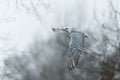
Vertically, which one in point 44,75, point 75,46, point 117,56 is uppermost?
point 75,46

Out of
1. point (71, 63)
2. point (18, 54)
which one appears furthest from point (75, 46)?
point (18, 54)

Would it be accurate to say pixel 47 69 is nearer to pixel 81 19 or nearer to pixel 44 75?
pixel 44 75

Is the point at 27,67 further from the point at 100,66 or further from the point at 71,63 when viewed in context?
the point at 71,63

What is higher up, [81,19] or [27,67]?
[81,19]

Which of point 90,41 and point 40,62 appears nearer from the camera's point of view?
point 90,41

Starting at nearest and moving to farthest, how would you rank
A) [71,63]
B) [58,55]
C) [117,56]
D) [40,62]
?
1. [71,63]
2. [117,56]
3. [58,55]
4. [40,62]

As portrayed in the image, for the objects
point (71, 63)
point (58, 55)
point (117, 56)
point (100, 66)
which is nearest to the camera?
point (71, 63)

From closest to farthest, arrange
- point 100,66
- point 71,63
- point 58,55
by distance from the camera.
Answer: point 71,63 → point 100,66 → point 58,55

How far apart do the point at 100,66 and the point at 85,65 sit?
A: 1.04 meters

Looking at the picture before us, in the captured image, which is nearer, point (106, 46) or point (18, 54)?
point (106, 46)

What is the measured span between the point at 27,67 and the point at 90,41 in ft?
17.1

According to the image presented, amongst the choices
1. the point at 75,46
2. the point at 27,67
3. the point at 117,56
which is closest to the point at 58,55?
the point at 27,67

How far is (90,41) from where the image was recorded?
1612 cm

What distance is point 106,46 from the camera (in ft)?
54.6
